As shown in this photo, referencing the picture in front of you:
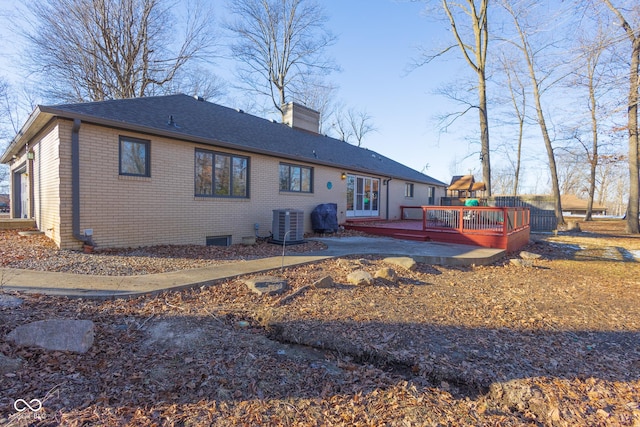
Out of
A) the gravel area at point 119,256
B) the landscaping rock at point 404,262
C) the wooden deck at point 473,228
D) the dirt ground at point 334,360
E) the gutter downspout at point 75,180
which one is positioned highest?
the gutter downspout at point 75,180

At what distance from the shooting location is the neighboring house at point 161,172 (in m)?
6.93

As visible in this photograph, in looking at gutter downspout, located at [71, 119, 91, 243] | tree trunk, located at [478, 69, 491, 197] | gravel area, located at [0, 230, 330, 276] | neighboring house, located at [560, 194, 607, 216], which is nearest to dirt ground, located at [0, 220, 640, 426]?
gravel area, located at [0, 230, 330, 276]

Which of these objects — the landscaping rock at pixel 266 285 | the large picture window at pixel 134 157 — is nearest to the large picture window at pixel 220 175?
the large picture window at pixel 134 157

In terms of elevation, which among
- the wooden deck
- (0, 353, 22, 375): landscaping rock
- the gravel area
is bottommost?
(0, 353, 22, 375): landscaping rock

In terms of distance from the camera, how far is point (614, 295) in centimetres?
579

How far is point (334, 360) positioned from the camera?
3.21 meters

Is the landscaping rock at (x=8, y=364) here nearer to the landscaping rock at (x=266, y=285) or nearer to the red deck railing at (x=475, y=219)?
the landscaping rock at (x=266, y=285)

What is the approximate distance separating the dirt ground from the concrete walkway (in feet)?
0.87

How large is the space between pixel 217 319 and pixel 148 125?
19.0 feet

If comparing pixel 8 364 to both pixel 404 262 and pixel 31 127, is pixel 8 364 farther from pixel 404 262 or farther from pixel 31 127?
pixel 31 127

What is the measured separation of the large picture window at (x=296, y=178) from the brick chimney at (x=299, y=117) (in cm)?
447

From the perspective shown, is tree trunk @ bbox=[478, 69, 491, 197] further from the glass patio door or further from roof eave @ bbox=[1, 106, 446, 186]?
roof eave @ bbox=[1, 106, 446, 186]

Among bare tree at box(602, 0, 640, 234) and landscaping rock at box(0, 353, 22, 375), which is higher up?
bare tree at box(602, 0, 640, 234)

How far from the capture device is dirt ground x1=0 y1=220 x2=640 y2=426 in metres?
2.40
